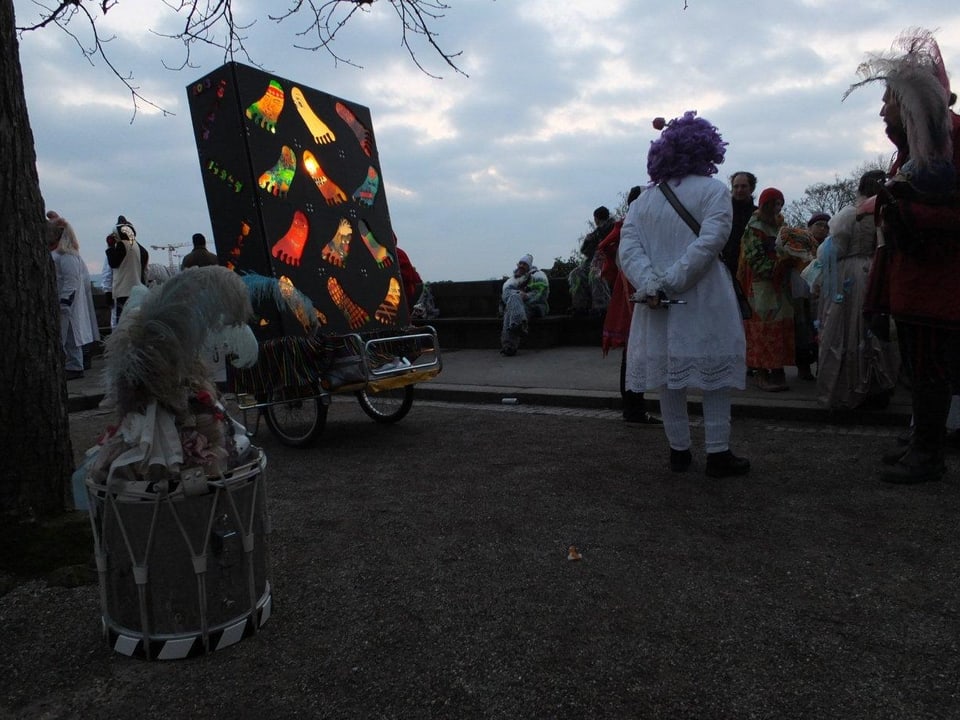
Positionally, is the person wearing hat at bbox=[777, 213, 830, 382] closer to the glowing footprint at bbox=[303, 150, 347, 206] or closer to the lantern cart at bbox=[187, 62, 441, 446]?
the lantern cart at bbox=[187, 62, 441, 446]

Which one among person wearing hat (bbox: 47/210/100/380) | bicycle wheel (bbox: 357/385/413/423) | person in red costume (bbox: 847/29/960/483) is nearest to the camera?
person in red costume (bbox: 847/29/960/483)

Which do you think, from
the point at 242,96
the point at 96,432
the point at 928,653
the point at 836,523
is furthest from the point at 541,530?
the point at 96,432

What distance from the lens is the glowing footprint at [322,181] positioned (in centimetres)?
549

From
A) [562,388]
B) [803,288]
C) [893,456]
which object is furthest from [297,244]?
[803,288]

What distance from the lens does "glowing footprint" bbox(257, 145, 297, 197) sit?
16.8 feet

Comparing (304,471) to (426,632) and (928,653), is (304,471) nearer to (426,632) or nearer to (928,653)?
(426,632)

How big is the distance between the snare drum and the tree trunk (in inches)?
40.5

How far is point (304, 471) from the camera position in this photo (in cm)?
478

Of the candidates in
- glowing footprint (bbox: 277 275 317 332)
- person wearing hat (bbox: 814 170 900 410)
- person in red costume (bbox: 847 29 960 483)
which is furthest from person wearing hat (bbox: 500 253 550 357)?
person in red costume (bbox: 847 29 960 483)

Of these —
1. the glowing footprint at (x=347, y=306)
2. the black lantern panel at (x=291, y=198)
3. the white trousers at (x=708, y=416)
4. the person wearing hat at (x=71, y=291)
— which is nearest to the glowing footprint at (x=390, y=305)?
the black lantern panel at (x=291, y=198)

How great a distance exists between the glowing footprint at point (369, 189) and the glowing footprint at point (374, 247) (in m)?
0.18

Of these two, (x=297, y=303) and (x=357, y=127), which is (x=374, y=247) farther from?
(x=297, y=303)

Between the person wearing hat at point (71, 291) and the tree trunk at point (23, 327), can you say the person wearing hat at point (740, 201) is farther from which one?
the person wearing hat at point (71, 291)

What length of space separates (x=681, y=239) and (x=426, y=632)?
258 cm
